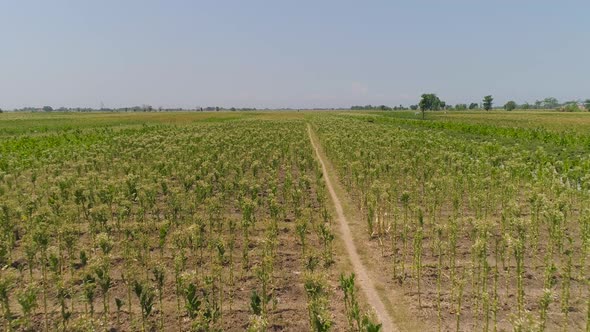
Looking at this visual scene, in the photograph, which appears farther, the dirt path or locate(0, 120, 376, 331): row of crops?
the dirt path

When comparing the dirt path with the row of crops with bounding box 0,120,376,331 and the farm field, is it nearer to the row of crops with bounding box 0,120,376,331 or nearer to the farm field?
the farm field

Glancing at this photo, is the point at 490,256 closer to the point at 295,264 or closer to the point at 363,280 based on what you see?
the point at 363,280

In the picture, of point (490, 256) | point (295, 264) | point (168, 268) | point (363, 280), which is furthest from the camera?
point (490, 256)

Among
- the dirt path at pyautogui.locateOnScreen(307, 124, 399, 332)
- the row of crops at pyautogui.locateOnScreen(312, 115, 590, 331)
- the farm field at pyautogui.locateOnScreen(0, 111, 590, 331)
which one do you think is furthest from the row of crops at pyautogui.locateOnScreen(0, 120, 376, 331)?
the row of crops at pyautogui.locateOnScreen(312, 115, 590, 331)

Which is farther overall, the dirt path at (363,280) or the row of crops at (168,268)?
the dirt path at (363,280)

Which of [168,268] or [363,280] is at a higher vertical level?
[168,268]

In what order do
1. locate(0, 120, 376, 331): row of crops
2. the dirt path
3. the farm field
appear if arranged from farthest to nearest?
the dirt path < the farm field < locate(0, 120, 376, 331): row of crops

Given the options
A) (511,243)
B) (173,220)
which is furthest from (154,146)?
(511,243)

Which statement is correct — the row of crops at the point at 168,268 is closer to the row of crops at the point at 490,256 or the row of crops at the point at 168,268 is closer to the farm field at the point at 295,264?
the farm field at the point at 295,264

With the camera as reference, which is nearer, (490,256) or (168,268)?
(168,268)

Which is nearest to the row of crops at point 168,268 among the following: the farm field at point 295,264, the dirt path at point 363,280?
the farm field at point 295,264

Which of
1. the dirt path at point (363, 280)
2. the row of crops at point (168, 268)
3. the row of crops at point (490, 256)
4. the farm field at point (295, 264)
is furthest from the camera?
the dirt path at point (363, 280)

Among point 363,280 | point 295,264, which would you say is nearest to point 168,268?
point 295,264

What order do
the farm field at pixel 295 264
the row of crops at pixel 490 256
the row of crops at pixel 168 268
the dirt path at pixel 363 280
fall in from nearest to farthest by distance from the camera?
the row of crops at pixel 168 268
the farm field at pixel 295 264
the row of crops at pixel 490 256
the dirt path at pixel 363 280
